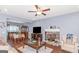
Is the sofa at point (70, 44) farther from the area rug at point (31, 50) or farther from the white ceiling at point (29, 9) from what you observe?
the white ceiling at point (29, 9)

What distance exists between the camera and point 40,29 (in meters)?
2.25

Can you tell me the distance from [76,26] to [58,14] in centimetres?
39

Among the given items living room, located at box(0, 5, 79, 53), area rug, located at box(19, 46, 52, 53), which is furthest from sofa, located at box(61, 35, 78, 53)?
area rug, located at box(19, 46, 52, 53)

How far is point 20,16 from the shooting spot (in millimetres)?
2234

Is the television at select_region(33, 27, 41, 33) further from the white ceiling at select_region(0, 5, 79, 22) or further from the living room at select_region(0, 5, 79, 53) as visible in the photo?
the white ceiling at select_region(0, 5, 79, 22)

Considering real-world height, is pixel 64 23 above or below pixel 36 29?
above

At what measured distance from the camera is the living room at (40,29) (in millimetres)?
2186

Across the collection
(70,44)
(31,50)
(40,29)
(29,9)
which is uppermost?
(29,9)

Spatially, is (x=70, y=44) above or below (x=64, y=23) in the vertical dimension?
below

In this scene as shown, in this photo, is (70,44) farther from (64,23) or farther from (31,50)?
Result: (31,50)

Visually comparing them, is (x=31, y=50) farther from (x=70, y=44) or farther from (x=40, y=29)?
(x=70, y=44)

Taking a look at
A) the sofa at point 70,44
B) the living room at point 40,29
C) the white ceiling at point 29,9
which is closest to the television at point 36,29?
the living room at point 40,29

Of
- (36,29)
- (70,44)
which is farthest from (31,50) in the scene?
(70,44)
